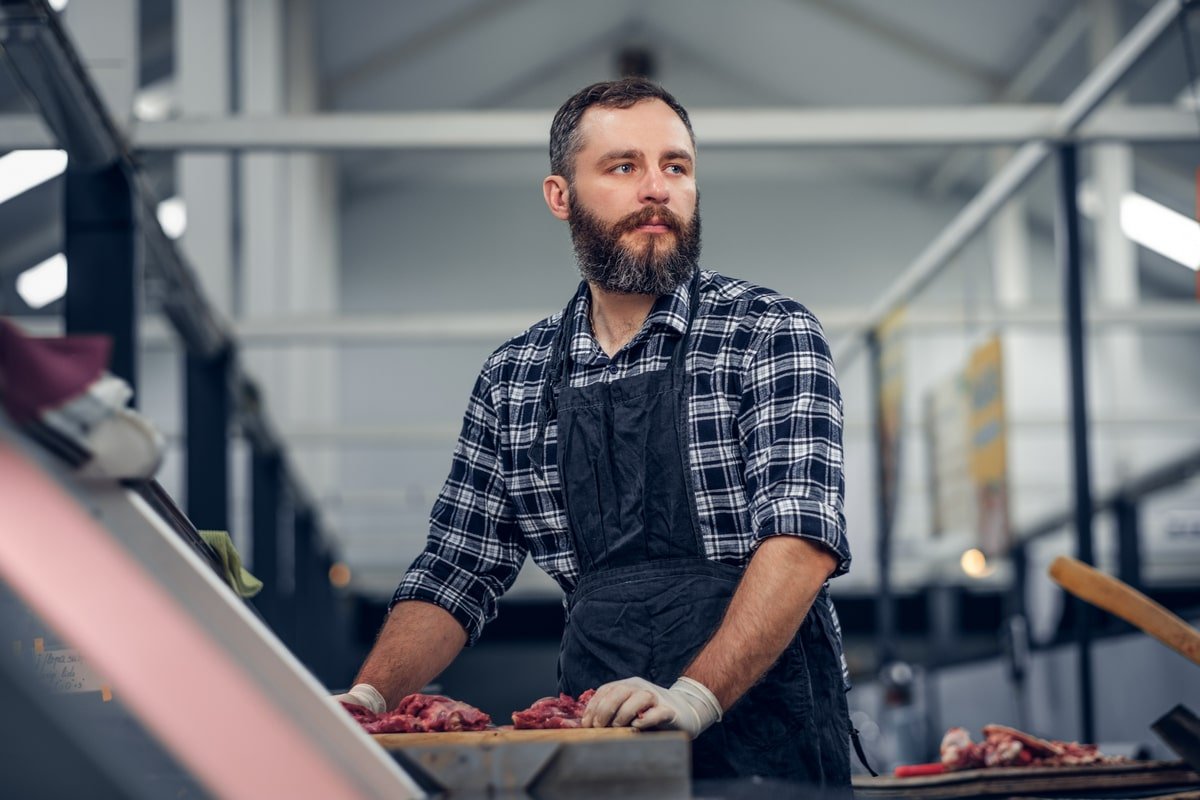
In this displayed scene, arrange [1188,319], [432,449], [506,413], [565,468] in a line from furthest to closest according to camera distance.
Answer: [432,449], [1188,319], [506,413], [565,468]

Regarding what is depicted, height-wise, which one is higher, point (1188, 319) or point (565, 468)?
point (1188, 319)

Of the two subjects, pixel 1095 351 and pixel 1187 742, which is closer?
pixel 1187 742

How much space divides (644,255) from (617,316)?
19cm

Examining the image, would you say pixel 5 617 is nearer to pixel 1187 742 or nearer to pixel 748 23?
pixel 1187 742

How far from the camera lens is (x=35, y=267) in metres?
5.72

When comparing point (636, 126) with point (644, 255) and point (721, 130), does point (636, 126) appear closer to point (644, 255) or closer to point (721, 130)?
point (644, 255)

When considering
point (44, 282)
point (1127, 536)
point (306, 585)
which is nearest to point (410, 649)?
A: point (44, 282)

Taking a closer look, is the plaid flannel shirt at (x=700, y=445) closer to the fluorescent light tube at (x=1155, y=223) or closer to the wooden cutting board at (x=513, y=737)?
the wooden cutting board at (x=513, y=737)

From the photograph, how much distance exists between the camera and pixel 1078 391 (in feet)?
18.4

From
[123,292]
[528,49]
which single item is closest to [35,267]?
[123,292]

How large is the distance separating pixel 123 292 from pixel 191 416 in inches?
107

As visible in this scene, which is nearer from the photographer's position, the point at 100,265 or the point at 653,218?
the point at 653,218

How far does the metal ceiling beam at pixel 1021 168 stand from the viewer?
191 inches

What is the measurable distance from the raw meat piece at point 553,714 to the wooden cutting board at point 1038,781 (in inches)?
34.4
